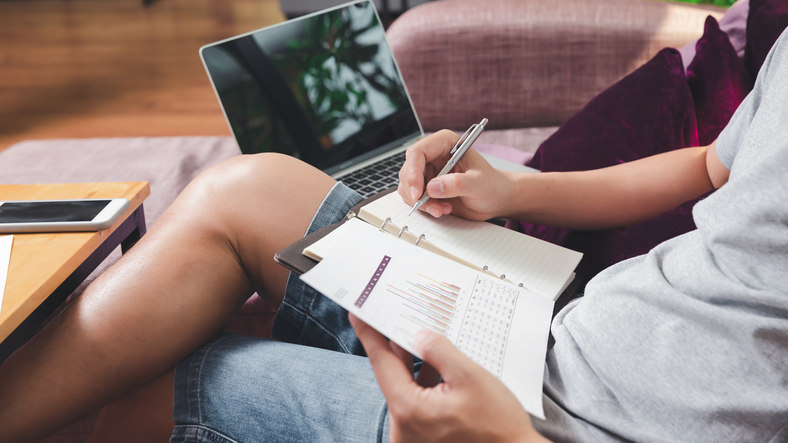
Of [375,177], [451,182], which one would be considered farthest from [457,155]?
[375,177]

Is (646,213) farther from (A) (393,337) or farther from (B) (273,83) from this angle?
(B) (273,83)

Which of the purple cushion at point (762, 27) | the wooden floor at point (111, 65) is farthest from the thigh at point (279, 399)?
the wooden floor at point (111, 65)

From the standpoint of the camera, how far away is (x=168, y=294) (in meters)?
0.71

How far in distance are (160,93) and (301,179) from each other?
2.48 m

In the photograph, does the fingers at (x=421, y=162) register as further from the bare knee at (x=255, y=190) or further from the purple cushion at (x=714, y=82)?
the purple cushion at (x=714, y=82)

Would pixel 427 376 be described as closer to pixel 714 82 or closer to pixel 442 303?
pixel 442 303

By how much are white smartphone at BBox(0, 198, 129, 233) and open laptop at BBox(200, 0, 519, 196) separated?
1.12 feet

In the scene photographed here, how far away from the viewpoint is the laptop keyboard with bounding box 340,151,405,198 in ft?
3.86

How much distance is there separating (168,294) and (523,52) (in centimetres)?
108

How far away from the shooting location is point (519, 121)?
1.55m

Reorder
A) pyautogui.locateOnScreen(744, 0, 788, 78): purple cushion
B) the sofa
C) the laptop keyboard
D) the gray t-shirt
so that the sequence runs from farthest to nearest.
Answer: the sofa → the laptop keyboard → pyautogui.locateOnScreen(744, 0, 788, 78): purple cushion → the gray t-shirt

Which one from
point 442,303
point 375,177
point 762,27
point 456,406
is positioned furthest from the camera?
point 375,177

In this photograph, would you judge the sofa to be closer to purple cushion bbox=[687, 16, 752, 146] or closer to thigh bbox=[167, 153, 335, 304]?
purple cushion bbox=[687, 16, 752, 146]

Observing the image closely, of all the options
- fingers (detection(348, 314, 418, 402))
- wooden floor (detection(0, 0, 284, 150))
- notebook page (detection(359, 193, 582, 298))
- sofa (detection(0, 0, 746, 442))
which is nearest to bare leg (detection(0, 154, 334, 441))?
notebook page (detection(359, 193, 582, 298))
